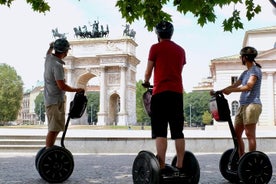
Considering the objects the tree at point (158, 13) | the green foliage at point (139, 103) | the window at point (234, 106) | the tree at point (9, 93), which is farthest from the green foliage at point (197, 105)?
the tree at point (158, 13)

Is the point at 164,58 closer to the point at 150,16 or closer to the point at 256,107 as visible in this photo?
the point at 256,107

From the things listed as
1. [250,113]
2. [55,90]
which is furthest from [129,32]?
[250,113]

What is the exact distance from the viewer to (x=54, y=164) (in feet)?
18.2

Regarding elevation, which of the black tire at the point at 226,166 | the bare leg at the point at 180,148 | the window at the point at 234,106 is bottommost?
the black tire at the point at 226,166

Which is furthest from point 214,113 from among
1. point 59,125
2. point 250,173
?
point 59,125

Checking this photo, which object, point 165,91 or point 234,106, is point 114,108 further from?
point 165,91

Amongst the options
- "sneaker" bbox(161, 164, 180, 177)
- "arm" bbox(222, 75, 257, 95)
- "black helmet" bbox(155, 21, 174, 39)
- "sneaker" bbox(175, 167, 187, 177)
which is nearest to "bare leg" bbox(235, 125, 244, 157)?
"arm" bbox(222, 75, 257, 95)

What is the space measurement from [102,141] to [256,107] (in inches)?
279

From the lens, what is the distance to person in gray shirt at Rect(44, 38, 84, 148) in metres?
5.48

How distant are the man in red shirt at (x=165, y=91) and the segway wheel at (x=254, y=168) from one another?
1003 millimetres

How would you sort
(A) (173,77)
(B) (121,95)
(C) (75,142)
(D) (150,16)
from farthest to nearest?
(B) (121,95) → (C) (75,142) → (D) (150,16) → (A) (173,77)

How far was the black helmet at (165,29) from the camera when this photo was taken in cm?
432

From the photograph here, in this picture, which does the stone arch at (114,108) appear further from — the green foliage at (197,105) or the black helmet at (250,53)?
the green foliage at (197,105)

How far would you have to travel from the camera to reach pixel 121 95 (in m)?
57.6
